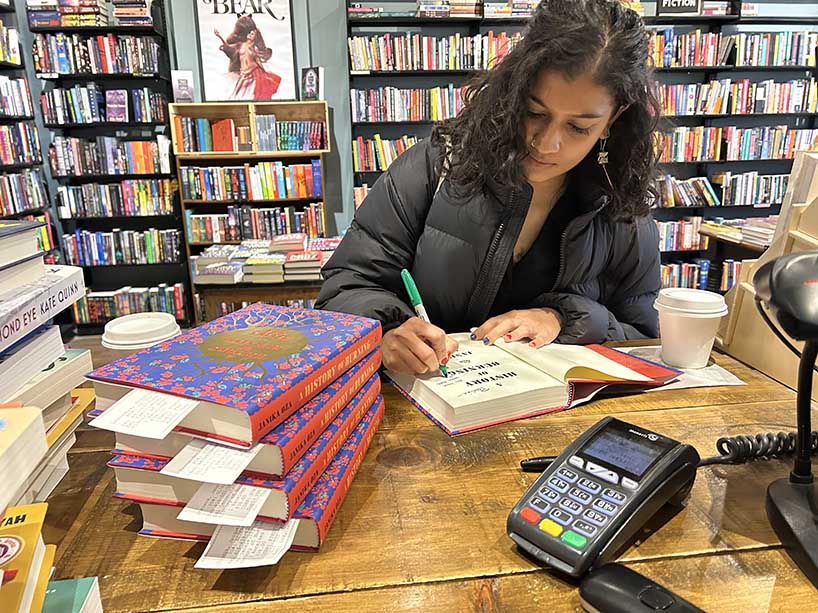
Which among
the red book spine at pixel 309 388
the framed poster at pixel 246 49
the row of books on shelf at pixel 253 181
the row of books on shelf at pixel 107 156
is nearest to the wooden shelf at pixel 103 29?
the framed poster at pixel 246 49

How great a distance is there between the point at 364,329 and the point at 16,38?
14.1ft

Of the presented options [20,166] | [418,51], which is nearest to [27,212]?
[20,166]

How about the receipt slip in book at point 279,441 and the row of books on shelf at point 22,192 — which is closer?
the receipt slip in book at point 279,441

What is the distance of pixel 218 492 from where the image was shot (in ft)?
1.90

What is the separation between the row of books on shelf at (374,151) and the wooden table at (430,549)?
12.0 feet

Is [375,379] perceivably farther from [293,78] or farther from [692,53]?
[692,53]

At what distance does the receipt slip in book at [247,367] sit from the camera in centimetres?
57

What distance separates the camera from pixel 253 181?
13.6 ft

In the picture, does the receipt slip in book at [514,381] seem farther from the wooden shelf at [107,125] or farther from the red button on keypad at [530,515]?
the wooden shelf at [107,125]

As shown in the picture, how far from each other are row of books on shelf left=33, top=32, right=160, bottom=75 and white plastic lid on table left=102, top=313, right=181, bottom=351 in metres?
3.80

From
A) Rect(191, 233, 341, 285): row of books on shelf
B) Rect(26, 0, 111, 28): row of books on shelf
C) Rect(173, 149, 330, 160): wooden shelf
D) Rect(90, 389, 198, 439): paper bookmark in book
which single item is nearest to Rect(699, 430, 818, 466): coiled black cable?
Rect(90, 389, 198, 439): paper bookmark in book

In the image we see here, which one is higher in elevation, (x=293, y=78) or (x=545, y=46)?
(x=293, y=78)

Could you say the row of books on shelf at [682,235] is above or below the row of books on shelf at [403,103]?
below

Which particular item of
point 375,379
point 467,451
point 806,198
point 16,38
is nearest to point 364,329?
point 375,379
